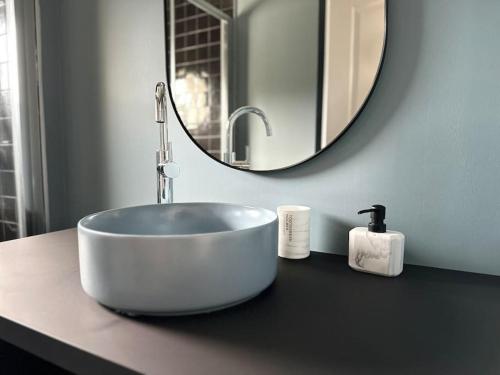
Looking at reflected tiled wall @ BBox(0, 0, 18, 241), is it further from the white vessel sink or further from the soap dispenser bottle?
the soap dispenser bottle

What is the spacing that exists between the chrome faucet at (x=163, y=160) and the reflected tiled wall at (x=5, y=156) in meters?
0.76

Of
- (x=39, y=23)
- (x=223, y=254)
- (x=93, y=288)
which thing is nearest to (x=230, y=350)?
(x=223, y=254)

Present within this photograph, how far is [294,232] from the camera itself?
84cm

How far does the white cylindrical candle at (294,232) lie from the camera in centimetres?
83

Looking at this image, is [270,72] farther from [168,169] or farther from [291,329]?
[291,329]

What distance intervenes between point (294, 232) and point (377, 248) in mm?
186

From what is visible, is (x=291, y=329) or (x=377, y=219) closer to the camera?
(x=291, y=329)

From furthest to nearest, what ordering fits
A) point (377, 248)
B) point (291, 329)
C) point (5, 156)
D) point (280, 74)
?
point (5, 156), point (280, 74), point (377, 248), point (291, 329)

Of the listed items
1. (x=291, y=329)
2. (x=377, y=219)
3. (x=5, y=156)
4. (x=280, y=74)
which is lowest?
(x=291, y=329)

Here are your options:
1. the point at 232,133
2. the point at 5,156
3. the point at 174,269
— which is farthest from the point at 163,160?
the point at 5,156

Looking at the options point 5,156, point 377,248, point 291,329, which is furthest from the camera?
point 5,156

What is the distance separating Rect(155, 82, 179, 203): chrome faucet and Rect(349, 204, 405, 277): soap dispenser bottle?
0.47 meters

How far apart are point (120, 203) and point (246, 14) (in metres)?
0.75

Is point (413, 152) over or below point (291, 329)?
over
